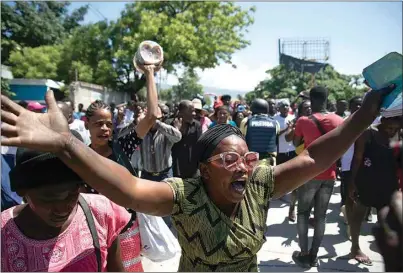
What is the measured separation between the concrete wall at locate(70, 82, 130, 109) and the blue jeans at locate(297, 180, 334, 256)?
1851cm

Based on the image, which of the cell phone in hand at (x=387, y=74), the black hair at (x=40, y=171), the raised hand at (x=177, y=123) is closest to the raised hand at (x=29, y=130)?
the black hair at (x=40, y=171)

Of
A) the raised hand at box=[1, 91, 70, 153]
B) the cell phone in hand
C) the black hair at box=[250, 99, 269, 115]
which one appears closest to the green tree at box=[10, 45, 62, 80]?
the black hair at box=[250, 99, 269, 115]

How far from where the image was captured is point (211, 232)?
1.86 meters

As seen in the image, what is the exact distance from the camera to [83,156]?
1.44 meters

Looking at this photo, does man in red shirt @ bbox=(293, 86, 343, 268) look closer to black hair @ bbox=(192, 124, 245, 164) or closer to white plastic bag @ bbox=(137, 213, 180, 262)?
white plastic bag @ bbox=(137, 213, 180, 262)

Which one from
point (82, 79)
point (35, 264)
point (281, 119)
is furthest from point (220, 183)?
point (82, 79)

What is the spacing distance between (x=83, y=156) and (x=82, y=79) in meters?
27.5

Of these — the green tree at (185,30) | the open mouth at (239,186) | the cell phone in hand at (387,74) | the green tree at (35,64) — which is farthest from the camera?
the green tree at (35,64)

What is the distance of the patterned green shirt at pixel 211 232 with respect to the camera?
1.85 m

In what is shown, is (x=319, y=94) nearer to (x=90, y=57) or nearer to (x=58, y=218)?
(x=58, y=218)

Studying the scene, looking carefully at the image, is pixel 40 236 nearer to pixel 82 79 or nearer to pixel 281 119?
pixel 281 119

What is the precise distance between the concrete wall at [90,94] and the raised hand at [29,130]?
67.1 feet

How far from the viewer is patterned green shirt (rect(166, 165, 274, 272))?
1850 mm

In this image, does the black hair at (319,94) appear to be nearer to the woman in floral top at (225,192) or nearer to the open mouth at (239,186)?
the woman in floral top at (225,192)
